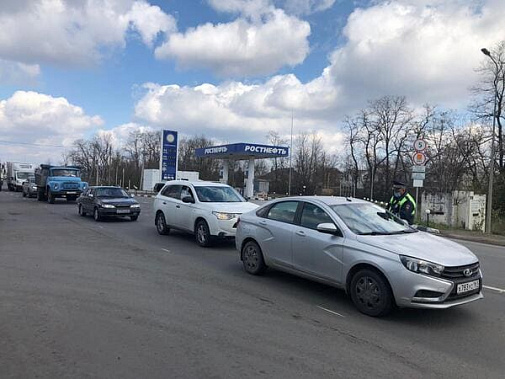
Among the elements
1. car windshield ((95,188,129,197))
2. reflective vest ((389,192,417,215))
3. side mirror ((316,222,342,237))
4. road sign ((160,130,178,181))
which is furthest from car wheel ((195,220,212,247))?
road sign ((160,130,178,181))

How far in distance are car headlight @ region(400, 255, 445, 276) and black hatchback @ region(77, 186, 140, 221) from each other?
45.0 ft

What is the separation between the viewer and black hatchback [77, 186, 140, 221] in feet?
56.0

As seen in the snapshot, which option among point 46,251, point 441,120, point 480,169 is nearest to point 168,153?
point 46,251

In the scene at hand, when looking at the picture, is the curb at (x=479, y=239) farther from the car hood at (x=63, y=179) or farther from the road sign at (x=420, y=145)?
the car hood at (x=63, y=179)

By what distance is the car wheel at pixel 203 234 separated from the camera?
432 inches

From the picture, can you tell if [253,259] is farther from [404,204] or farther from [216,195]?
[404,204]

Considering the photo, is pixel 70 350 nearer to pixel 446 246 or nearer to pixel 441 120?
pixel 446 246

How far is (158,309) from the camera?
5.71 m

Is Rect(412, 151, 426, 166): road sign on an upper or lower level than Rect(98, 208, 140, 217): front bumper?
upper

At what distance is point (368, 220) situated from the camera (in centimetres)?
661

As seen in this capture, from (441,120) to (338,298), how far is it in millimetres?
63013

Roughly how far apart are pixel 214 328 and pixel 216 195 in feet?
23.6

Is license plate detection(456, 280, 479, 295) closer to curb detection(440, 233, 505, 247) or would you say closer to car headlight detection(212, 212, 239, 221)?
car headlight detection(212, 212, 239, 221)

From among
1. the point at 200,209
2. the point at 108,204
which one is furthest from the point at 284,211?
the point at 108,204
